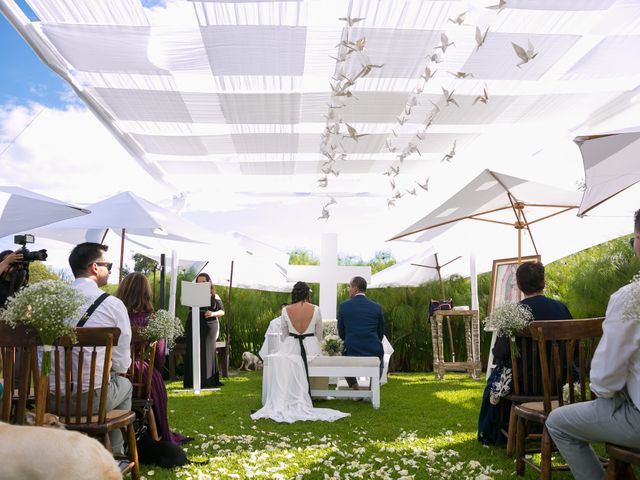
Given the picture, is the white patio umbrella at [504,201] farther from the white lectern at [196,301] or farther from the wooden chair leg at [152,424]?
the wooden chair leg at [152,424]

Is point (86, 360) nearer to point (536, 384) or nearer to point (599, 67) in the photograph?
point (536, 384)

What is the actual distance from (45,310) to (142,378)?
1568mm

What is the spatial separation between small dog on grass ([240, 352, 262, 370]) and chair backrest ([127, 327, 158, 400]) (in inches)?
339

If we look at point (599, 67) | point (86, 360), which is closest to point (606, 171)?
point (599, 67)

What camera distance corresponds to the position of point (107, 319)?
3859mm

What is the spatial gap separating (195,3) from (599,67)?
4211 mm

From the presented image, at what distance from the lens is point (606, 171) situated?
14.1 feet

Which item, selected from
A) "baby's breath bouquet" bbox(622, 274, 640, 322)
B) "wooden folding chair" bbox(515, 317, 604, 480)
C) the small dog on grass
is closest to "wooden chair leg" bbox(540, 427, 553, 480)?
"wooden folding chair" bbox(515, 317, 604, 480)

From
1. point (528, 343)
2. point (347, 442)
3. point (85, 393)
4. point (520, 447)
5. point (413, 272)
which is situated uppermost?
point (413, 272)

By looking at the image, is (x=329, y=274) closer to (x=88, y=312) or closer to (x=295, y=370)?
(x=295, y=370)

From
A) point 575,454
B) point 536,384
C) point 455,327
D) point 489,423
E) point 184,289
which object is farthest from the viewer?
point 455,327

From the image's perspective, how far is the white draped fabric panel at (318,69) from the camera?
210 inches

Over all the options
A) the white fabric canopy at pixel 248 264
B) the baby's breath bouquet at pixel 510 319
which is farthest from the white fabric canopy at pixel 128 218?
the baby's breath bouquet at pixel 510 319

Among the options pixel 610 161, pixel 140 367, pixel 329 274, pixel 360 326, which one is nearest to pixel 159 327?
pixel 140 367
